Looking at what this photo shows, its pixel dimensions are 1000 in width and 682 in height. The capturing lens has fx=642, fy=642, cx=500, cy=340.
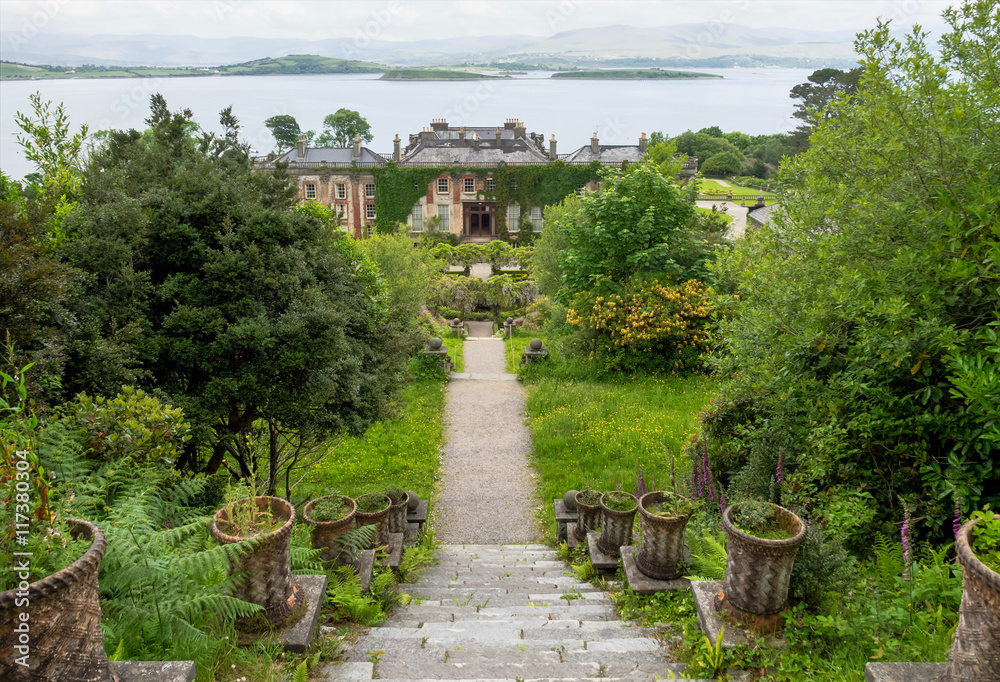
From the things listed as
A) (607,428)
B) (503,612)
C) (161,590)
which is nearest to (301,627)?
(161,590)

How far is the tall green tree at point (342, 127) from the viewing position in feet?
243

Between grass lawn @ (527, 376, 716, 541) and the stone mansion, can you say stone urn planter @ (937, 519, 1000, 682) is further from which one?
the stone mansion

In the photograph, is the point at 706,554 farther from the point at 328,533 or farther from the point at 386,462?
the point at 386,462

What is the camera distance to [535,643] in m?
4.66

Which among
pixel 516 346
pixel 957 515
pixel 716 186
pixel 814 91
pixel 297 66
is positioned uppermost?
pixel 297 66

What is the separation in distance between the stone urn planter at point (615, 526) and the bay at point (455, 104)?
8330 mm

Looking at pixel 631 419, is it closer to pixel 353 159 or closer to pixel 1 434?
pixel 1 434

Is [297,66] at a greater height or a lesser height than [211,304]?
greater

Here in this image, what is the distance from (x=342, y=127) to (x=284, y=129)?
7906 mm

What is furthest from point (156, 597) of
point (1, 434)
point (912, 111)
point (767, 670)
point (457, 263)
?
point (457, 263)

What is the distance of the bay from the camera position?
20963mm

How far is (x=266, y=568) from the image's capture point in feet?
13.5

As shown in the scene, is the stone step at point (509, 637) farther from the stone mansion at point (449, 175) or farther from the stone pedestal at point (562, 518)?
the stone mansion at point (449, 175)

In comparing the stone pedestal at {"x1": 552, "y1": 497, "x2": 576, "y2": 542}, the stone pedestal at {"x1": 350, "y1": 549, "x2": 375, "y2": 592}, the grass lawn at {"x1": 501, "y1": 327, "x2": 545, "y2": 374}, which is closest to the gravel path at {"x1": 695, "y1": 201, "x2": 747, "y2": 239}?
the grass lawn at {"x1": 501, "y1": 327, "x2": 545, "y2": 374}
